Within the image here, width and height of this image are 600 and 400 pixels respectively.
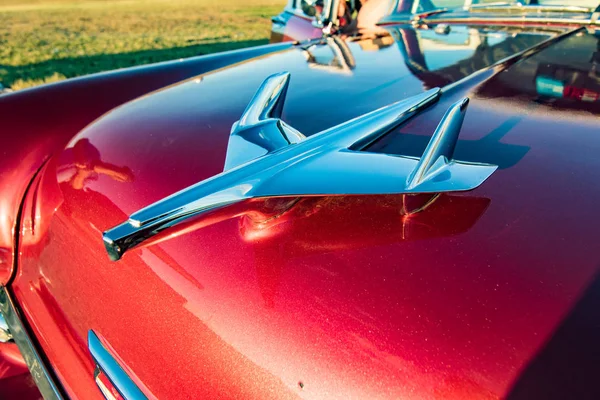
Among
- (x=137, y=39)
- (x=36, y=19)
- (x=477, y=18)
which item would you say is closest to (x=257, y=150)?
(x=477, y=18)

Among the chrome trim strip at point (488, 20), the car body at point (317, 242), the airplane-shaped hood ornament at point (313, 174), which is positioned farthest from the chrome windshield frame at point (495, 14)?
the airplane-shaped hood ornament at point (313, 174)

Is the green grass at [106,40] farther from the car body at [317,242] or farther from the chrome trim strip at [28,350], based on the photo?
the car body at [317,242]

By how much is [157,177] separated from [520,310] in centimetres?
77

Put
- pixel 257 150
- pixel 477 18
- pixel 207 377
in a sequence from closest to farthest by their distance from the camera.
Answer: pixel 207 377
pixel 257 150
pixel 477 18

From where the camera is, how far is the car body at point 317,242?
2.21ft

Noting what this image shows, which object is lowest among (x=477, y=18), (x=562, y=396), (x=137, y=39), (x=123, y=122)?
(x=137, y=39)

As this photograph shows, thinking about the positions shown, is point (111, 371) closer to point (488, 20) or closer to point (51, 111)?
point (51, 111)

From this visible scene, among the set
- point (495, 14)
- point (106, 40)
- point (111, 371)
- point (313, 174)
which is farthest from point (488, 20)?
point (106, 40)

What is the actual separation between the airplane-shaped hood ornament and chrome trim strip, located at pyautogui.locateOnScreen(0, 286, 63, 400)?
0.65 metres

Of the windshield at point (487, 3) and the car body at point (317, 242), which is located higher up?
the windshield at point (487, 3)

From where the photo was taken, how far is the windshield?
1993 mm

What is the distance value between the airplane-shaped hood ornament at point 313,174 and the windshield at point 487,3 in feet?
4.85

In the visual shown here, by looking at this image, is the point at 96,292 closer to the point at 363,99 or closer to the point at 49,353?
the point at 49,353

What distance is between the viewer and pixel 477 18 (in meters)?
2.17
